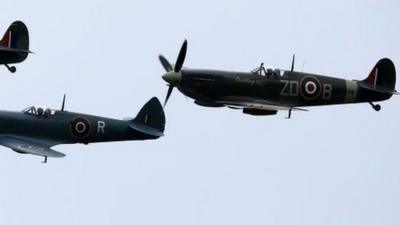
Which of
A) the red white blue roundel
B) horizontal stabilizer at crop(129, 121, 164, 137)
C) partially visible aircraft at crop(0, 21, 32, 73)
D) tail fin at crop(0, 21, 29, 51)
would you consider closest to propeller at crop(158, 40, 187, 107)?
horizontal stabilizer at crop(129, 121, 164, 137)

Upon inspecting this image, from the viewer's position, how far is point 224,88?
48031 mm

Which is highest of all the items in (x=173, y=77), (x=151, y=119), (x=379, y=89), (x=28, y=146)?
(x=379, y=89)

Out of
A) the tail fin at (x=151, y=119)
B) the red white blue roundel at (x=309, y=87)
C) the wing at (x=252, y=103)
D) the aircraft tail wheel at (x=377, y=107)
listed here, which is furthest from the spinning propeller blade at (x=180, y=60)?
the aircraft tail wheel at (x=377, y=107)

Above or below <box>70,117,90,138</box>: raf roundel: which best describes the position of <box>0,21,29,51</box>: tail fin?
above

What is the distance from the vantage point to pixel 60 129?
48562mm

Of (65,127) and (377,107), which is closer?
(65,127)

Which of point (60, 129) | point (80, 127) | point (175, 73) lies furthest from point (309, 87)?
point (60, 129)

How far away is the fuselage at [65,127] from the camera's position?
158 feet

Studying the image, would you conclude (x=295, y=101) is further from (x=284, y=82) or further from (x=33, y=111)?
(x=33, y=111)

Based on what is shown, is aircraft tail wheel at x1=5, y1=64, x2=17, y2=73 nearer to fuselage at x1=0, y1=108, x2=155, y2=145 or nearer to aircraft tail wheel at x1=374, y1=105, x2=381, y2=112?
fuselage at x1=0, y1=108, x2=155, y2=145

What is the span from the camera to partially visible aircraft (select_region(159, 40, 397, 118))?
47812 millimetres

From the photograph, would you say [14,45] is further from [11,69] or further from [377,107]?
[377,107]

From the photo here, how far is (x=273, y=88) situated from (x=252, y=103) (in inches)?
36.0

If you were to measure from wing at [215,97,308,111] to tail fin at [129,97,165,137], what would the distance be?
243 cm
